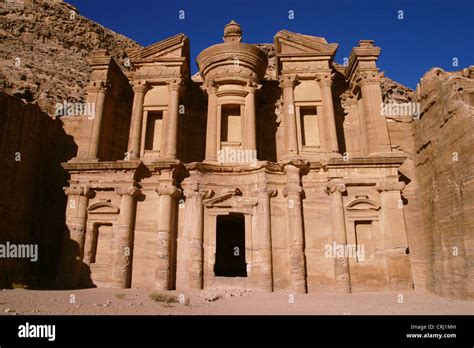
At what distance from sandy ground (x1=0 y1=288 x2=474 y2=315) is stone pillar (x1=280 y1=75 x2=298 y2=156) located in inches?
271

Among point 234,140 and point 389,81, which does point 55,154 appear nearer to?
point 234,140

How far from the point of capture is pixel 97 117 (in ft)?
58.9

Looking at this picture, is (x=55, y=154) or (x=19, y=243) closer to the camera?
(x=19, y=243)

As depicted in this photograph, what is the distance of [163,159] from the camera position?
1659 centimetres

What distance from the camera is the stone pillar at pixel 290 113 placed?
1723cm

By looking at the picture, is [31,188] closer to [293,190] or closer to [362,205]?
[293,190]

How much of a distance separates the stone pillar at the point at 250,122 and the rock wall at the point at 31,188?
10.00 metres

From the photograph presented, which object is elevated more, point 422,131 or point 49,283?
point 422,131

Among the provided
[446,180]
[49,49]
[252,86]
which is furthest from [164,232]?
[49,49]

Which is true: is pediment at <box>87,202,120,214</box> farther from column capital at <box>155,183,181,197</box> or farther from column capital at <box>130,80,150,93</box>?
column capital at <box>130,80,150,93</box>

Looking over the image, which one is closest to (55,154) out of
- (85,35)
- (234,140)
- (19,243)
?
(19,243)

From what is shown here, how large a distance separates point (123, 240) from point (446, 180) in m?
13.5

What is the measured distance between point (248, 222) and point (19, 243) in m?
10.1

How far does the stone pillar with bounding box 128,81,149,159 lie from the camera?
1770cm
